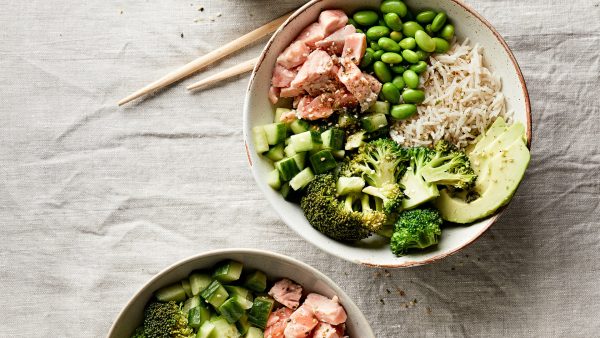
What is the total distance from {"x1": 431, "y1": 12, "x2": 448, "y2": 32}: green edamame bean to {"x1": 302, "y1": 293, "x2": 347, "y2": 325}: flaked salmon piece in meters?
1.17

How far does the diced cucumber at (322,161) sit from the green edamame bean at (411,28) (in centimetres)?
59

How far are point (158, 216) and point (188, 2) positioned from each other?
982 mm

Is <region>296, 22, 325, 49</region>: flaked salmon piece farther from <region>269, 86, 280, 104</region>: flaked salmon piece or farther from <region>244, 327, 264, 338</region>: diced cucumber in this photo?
<region>244, 327, 264, 338</region>: diced cucumber

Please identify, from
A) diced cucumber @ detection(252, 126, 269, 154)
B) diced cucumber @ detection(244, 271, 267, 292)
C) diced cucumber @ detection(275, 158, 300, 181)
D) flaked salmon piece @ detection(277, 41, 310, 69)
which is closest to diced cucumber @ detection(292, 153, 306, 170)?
diced cucumber @ detection(275, 158, 300, 181)

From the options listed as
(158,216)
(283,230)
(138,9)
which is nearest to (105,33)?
(138,9)

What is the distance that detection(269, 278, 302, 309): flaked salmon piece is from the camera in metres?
2.57

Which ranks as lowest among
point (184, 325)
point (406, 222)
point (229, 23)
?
point (184, 325)

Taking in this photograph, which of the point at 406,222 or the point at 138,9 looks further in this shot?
the point at 138,9

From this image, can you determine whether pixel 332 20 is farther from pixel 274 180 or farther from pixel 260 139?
pixel 274 180

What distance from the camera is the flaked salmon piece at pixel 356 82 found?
249 cm

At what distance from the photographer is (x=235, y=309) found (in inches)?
98.6

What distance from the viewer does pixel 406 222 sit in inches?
98.0

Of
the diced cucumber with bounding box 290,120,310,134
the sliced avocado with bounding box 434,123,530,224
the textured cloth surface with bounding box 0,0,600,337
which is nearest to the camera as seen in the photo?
the sliced avocado with bounding box 434,123,530,224

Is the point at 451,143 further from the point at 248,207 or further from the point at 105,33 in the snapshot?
the point at 105,33
